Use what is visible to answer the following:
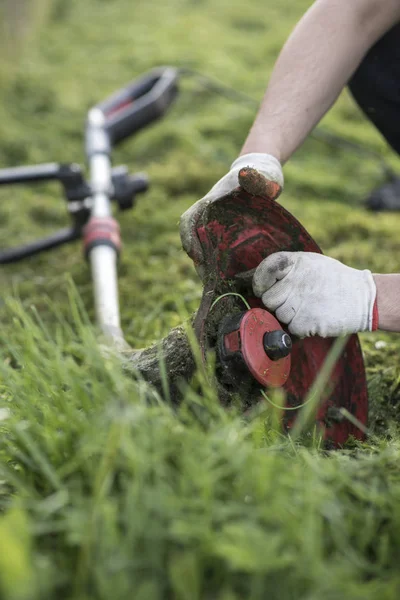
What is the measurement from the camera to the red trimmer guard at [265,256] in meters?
1.68

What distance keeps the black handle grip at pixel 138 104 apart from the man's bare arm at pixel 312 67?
6.07 ft

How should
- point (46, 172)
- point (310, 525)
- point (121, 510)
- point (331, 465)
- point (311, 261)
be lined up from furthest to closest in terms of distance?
1. point (46, 172)
2. point (311, 261)
3. point (331, 465)
4. point (121, 510)
5. point (310, 525)

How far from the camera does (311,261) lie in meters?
1.70

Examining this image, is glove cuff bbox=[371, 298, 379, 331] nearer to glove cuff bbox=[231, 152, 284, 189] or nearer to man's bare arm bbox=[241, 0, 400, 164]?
glove cuff bbox=[231, 152, 284, 189]

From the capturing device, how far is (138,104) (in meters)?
3.92

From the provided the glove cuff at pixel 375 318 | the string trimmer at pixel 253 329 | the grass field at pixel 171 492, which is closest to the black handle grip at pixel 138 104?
the grass field at pixel 171 492

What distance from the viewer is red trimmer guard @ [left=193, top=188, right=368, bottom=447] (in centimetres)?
168

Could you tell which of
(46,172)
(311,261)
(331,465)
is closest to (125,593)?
(331,465)

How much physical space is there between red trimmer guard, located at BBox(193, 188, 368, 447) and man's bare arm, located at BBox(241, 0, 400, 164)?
1.25 feet

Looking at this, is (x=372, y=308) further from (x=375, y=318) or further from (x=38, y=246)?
(x=38, y=246)

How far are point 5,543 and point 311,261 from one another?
3.70ft

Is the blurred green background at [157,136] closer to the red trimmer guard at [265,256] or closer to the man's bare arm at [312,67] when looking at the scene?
the red trimmer guard at [265,256]

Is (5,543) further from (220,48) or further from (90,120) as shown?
(220,48)

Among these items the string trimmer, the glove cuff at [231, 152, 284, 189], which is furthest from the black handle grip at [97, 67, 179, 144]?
the glove cuff at [231, 152, 284, 189]
